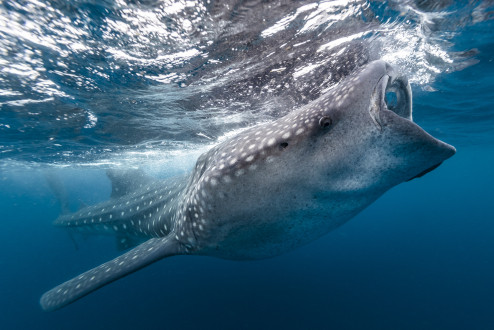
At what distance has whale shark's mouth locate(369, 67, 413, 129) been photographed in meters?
1.90

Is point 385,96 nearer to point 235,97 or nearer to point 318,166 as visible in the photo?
point 318,166

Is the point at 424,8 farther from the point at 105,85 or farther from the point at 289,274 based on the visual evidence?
the point at 289,274

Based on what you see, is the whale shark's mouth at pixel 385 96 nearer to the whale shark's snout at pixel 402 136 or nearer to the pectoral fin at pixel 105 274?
the whale shark's snout at pixel 402 136

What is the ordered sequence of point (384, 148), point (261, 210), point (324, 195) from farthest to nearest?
point (261, 210) → point (324, 195) → point (384, 148)

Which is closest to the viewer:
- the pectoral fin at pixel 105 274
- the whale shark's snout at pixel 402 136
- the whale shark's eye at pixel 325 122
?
the whale shark's snout at pixel 402 136

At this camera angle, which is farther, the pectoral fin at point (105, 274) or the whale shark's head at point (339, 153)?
the pectoral fin at point (105, 274)

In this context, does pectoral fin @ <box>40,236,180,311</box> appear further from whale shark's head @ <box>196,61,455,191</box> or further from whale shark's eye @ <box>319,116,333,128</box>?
whale shark's eye @ <box>319,116,333,128</box>

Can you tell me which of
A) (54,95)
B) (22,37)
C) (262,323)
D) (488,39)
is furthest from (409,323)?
(54,95)

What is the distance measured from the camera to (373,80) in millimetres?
1979

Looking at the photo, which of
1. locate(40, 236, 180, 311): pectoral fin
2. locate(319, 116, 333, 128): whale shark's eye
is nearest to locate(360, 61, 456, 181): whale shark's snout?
locate(319, 116, 333, 128): whale shark's eye

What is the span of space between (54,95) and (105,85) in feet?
6.42

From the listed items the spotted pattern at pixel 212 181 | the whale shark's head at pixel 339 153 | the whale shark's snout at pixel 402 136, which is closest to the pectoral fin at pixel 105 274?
the spotted pattern at pixel 212 181

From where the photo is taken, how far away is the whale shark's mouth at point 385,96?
6.22 feet

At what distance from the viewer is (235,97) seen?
9438mm
